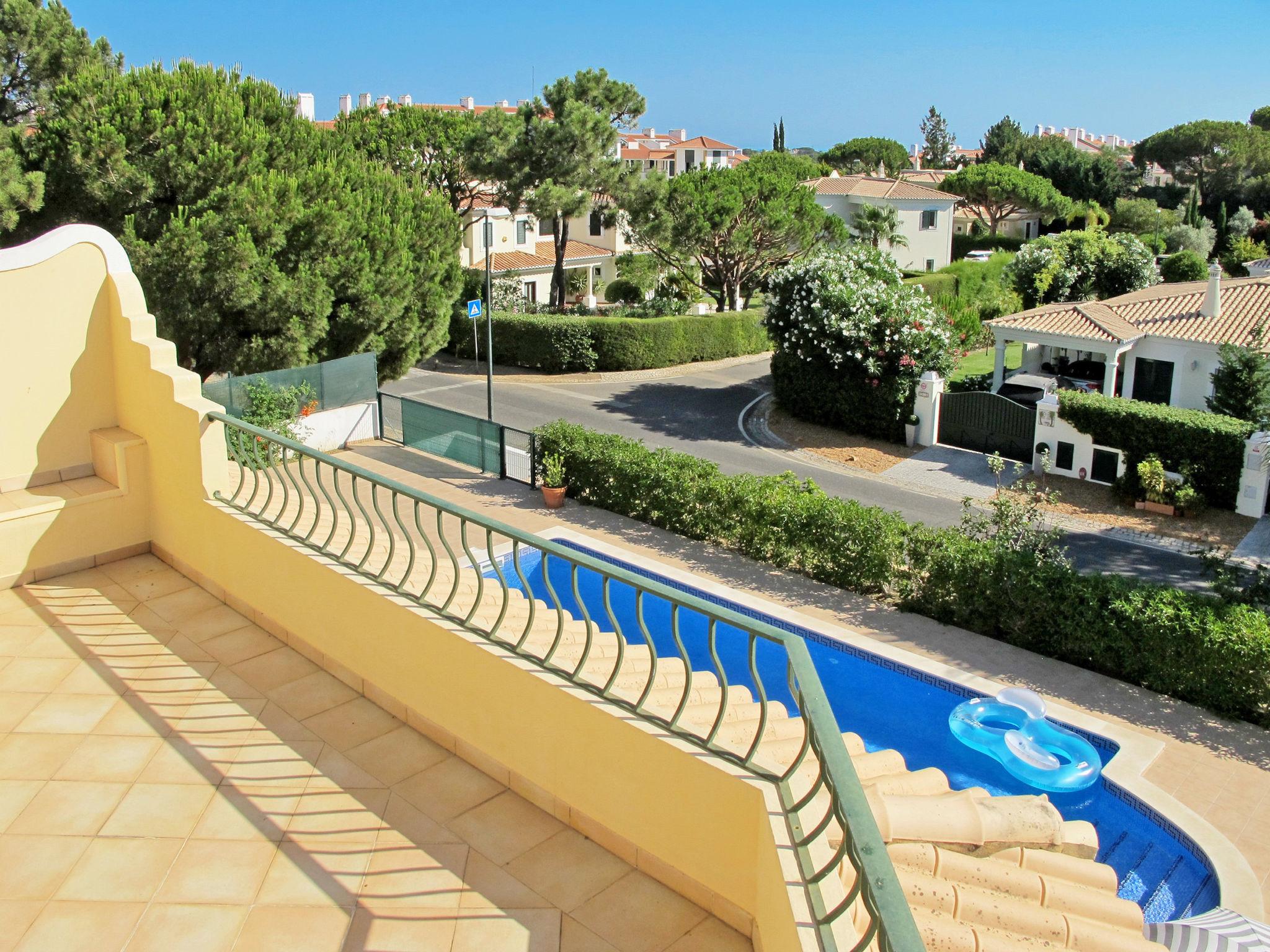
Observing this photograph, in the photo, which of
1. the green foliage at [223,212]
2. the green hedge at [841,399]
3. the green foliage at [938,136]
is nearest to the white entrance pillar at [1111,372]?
the green hedge at [841,399]

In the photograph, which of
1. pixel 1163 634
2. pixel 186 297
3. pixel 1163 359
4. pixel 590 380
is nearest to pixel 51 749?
pixel 1163 634

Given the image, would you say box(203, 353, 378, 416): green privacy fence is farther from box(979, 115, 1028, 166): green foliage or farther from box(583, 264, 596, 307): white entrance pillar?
box(979, 115, 1028, 166): green foliage

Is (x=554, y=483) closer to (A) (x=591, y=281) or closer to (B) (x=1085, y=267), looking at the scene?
(B) (x=1085, y=267)

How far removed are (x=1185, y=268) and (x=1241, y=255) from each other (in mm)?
10929

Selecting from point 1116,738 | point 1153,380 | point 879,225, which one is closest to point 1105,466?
point 1153,380

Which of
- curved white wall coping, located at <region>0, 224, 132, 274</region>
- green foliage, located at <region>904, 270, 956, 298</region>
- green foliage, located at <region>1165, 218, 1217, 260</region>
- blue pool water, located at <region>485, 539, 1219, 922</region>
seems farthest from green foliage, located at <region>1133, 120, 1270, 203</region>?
curved white wall coping, located at <region>0, 224, 132, 274</region>

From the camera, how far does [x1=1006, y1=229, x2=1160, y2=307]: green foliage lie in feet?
115

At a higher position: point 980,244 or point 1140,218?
point 1140,218

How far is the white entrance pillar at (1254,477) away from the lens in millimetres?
20562

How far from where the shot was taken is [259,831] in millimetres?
4527

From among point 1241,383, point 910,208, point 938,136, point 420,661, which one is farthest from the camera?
point 938,136

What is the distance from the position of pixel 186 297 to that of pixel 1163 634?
17.7 m

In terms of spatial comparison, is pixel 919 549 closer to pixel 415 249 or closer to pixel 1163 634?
pixel 1163 634

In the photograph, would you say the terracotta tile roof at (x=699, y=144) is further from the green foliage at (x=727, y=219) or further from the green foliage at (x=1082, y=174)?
the green foliage at (x=727, y=219)
